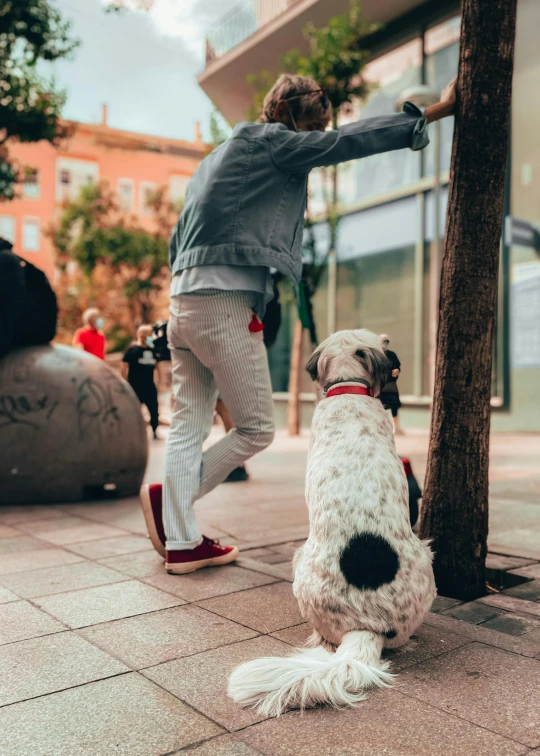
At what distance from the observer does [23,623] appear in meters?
2.61

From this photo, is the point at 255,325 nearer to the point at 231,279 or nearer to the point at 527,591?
the point at 231,279

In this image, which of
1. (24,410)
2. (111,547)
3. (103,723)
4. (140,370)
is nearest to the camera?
(103,723)

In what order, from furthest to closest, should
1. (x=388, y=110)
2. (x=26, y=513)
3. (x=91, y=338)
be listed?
(x=388, y=110) → (x=91, y=338) → (x=26, y=513)

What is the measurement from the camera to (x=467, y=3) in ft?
9.63

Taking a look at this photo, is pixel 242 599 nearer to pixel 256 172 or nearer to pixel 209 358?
pixel 209 358

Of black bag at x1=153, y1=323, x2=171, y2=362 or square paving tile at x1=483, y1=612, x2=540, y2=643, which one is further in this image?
black bag at x1=153, y1=323, x2=171, y2=362

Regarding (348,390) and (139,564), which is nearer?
(348,390)

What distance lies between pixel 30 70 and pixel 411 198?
776 cm

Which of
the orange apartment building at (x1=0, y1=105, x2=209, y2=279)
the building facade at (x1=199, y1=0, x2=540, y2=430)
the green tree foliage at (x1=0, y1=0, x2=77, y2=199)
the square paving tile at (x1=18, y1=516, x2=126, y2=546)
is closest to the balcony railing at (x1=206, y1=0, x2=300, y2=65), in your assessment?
the building facade at (x1=199, y1=0, x2=540, y2=430)

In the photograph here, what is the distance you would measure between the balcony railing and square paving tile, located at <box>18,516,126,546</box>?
47.5 ft

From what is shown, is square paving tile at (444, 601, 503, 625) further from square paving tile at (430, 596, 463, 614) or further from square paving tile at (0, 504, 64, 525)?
square paving tile at (0, 504, 64, 525)

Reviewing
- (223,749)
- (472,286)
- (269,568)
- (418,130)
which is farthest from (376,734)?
(418,130)

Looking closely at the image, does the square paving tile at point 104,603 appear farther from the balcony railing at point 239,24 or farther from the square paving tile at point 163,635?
the balcony railing at point 239,24

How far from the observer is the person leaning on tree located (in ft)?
10.1
